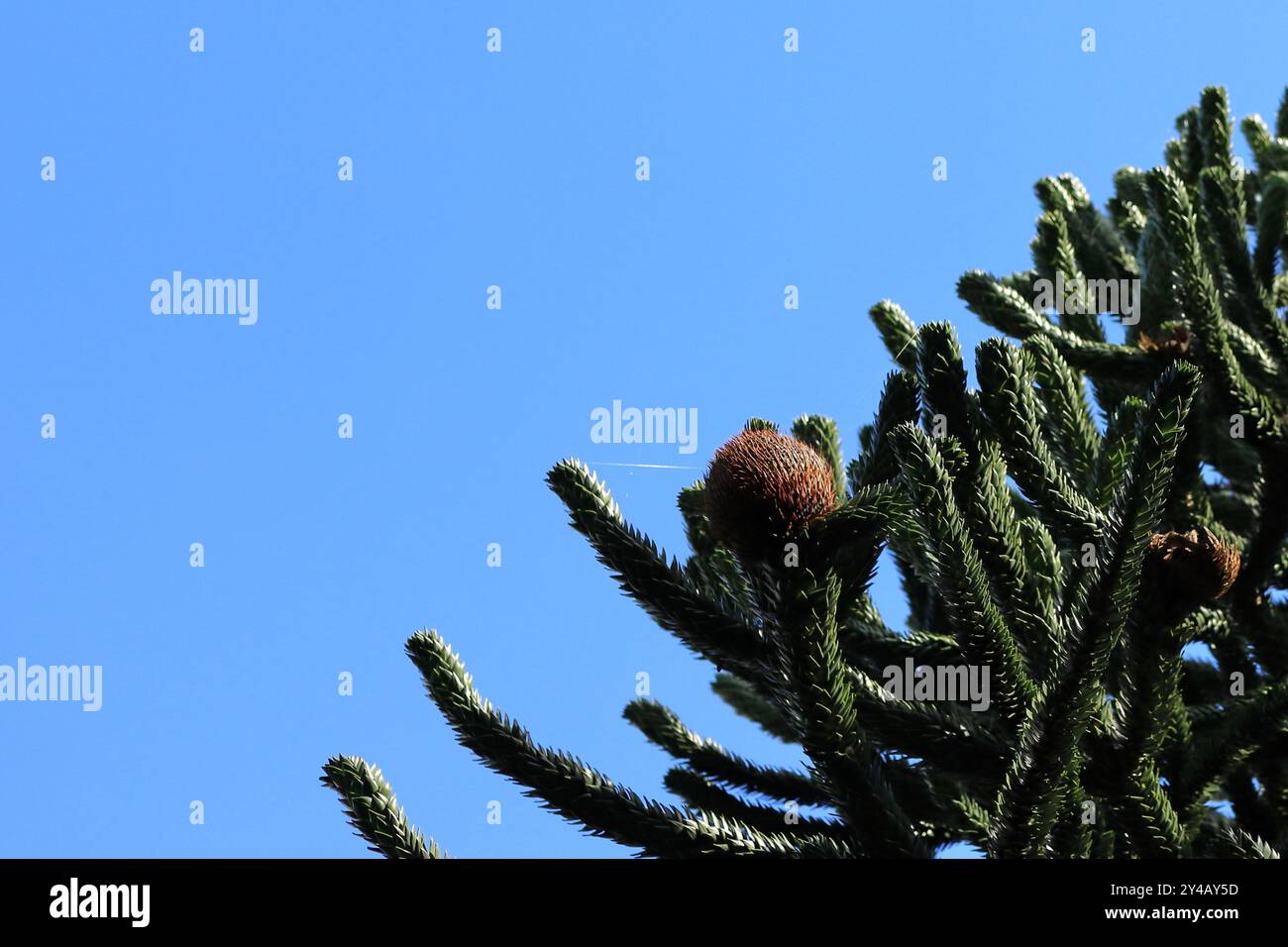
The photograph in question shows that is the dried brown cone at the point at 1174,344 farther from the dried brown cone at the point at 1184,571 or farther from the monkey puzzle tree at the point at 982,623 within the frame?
the dried brown cone at the point at 1184,571

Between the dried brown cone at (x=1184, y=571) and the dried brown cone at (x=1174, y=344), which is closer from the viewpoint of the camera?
the dried brown cone at (x=1184, y=571)

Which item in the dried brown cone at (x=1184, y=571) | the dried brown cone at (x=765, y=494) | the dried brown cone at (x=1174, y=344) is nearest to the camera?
the dried brown cone at (x=765, y=494)

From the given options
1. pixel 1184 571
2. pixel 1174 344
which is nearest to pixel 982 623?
pixel 1184 571

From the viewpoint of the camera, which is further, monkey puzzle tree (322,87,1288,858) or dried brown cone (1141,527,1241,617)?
dried brown cone (1141,527,1241,617)

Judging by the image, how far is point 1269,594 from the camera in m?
5.07

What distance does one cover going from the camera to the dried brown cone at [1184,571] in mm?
3430

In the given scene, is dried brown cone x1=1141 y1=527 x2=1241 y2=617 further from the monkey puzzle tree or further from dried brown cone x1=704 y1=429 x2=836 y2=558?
dried brown cone x1=704 y1=429 x2=836 y2=558

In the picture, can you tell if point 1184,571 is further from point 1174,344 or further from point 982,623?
point 1174,344

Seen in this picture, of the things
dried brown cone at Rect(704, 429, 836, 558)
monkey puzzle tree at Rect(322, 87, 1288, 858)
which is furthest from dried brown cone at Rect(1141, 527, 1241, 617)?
dried brown cone at Rect(704, 429, 836, 558)

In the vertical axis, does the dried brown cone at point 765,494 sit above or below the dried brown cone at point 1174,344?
below

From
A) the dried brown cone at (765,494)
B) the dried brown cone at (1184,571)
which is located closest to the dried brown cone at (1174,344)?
the dried brown cone at (1184,571)

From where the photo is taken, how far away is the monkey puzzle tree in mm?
2885
